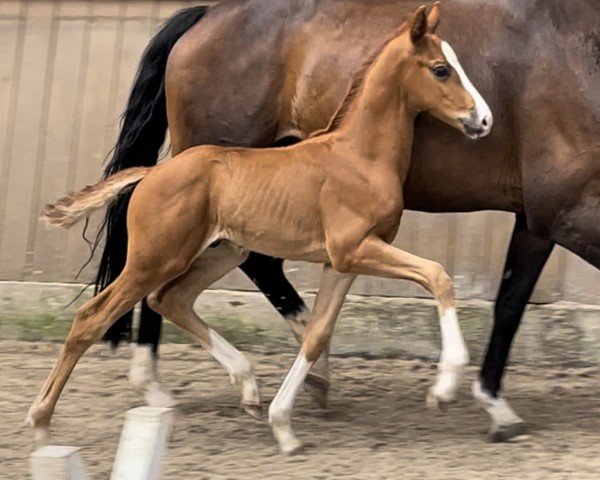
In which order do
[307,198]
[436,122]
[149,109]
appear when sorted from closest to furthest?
[307,198]
[436,122]
[149,109]

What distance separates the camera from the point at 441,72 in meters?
4.92

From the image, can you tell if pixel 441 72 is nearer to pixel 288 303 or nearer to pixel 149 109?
pixel 288 303

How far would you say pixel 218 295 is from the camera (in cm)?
686

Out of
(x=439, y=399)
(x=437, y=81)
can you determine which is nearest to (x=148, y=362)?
(x=439, y=399)

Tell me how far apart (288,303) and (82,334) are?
44.3 inches

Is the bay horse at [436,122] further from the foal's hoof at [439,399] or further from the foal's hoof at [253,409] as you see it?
the foal's hoof at [439,399]

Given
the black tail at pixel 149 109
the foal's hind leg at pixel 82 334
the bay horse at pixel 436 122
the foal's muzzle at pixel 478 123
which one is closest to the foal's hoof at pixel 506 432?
the bay horse at pixel 436 122

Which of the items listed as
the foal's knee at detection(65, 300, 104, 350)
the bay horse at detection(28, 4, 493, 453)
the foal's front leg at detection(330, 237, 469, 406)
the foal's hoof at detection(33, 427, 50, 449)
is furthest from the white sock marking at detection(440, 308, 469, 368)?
the foal's hoof at detection(33, 427, 50, 449)

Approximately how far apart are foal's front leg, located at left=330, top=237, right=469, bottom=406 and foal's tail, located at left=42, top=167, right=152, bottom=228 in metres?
0.84

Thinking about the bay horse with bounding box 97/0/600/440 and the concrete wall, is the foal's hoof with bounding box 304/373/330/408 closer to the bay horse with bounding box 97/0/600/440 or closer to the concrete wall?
the bay horse with bounding box 97/0/600/440

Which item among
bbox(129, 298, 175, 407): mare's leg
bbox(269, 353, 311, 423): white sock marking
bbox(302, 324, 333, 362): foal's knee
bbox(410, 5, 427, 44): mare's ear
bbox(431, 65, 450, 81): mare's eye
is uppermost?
bbox(410, 5, 427, 44): mare's ear

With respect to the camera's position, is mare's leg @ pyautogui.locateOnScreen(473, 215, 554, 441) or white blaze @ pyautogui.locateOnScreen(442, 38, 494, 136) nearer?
white blaze @ pyautogui.locateOnScreen(442, 38, 494, 136)

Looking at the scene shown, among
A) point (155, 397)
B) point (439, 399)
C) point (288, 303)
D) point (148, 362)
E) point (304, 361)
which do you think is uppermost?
point (439, 399)

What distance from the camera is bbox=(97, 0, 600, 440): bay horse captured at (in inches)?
202
